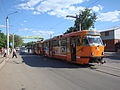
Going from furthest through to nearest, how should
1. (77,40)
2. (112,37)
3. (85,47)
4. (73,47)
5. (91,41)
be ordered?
(112,37)
(73,47)
(77,40)
(91,41)
(85,47)

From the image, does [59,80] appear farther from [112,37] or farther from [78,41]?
[112,37]

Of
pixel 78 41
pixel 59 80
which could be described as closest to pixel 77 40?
pixel 78 41

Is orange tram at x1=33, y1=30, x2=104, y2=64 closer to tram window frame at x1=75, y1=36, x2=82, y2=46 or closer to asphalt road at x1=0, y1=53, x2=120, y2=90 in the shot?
tram window frame at x1=75, y1=36, x2=82, y2=46

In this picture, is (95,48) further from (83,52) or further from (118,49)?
(118,49)

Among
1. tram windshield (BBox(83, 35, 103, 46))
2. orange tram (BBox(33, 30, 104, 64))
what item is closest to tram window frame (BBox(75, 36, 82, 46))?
orange tram (BBox(33, 30, 104, 64))

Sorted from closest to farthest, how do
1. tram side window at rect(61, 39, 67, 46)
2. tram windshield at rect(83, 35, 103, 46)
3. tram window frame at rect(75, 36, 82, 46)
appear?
tram windshield at rect(83, 35, 103, 46), tram window frame at rect(75, 36, 82, 46), tram side window at rect(61, 39, 67, 46)

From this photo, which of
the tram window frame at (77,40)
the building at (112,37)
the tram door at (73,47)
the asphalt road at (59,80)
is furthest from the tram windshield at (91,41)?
the building at (112,37)

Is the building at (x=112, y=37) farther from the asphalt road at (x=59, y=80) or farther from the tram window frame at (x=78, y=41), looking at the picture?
the asphalt road at (x=59, y=80)

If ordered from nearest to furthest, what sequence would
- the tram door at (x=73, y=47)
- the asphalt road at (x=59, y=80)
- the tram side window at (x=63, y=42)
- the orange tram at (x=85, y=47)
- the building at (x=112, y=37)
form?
the asphalt road at (x=59, y=80)
the orange tram at (x=85, y=47)
the tram door at (x=73, y=47)
the tram side window at (x=63, y=42)
the building at (x=112, y=37)

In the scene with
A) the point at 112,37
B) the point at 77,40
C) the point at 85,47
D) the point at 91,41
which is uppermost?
the point at 112,37


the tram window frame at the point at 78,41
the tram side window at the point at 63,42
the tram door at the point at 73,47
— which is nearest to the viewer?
the tram window frame at the point at 78,41

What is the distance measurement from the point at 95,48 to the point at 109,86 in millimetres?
6630

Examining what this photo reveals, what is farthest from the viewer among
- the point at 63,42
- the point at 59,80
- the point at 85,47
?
the point at 63,42

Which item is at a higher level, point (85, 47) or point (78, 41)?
point (78, 41)
